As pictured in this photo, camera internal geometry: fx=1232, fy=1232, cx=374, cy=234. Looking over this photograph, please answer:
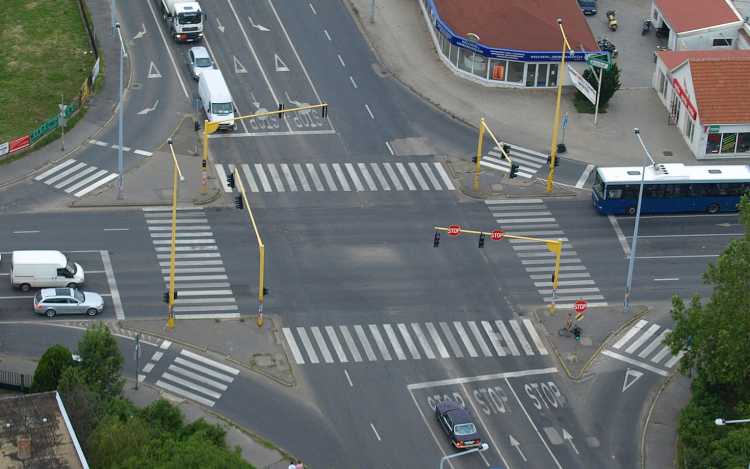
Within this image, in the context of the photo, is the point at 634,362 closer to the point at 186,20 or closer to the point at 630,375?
the point at 630,375

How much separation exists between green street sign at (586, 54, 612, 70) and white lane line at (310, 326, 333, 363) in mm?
35026

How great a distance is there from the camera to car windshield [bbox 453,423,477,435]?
67.2 meters

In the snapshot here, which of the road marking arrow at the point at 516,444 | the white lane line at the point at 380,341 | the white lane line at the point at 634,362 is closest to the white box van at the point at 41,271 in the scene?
the white lane line at the point at 380,341

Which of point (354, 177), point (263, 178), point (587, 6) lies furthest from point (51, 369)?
point (587, 6)

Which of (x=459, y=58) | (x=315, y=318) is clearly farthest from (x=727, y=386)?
(x=459, y=58)

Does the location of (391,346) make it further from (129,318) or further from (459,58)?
(459,58)

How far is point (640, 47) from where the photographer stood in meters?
111

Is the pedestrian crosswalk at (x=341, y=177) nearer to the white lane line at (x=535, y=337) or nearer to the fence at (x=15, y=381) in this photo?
the white lane line at (x=535, y=337)

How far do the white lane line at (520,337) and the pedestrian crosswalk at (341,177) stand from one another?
15.8m

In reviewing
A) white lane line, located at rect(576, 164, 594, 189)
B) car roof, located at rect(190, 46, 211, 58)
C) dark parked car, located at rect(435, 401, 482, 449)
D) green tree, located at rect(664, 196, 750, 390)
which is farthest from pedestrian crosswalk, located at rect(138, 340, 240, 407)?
car roof, located at rect(190, 46, 211, 58)

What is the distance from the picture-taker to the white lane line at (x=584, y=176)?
300 feet

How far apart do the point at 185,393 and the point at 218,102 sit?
31.0 m

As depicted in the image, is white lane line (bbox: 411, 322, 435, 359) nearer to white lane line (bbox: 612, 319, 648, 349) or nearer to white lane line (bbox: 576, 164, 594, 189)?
white lane line (bbox: 612, 319, 648, 349)

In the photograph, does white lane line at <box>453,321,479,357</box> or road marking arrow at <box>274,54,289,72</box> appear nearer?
white lane line at <box>453,321,479,357</box>
